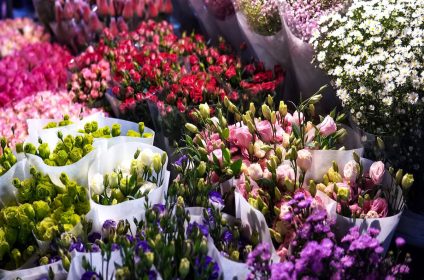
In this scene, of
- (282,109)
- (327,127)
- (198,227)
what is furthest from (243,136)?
(198,227)

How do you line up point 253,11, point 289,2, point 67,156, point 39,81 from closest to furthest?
point 67,156 → point 289,2 → point 253,11 → point 39,81

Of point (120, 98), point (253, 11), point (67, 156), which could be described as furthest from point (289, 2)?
point (67, 156)

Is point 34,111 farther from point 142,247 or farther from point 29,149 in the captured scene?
point 142,247

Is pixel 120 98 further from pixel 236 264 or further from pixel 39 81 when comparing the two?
pixel 236 264

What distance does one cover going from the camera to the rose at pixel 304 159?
1.92m

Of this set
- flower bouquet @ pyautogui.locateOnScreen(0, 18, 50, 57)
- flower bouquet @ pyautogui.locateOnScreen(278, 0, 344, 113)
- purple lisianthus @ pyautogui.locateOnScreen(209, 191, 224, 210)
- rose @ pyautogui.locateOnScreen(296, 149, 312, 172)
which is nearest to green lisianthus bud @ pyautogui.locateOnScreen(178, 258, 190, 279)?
purple lisianthus @ pyautogui.locateOnScreen(209, 191, 224, 210)

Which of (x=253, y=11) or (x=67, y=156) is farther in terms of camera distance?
(x=253, y=11)

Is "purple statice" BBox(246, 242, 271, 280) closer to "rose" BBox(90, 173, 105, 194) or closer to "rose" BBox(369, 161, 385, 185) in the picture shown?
"rose" BBox(369, 161, 385, 185)

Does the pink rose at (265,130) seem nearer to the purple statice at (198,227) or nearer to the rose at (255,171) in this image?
the rose at (255,171)

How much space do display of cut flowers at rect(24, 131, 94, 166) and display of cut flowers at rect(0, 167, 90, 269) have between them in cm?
8

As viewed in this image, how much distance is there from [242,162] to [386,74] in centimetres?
58

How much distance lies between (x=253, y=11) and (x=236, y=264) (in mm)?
1410

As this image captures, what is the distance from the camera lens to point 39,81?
3.15 m

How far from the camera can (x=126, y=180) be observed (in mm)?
1934
